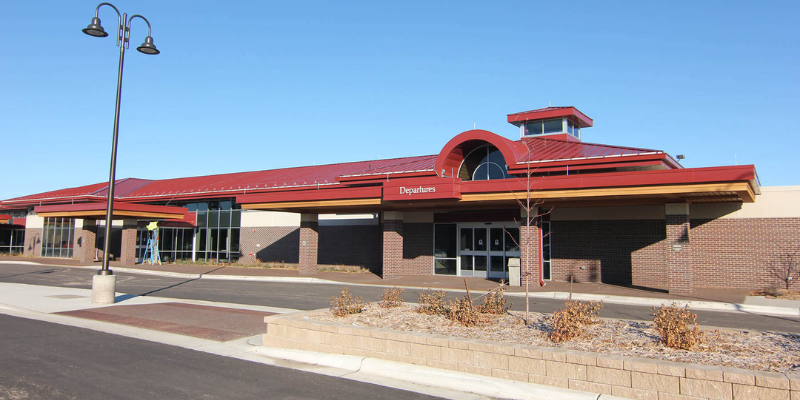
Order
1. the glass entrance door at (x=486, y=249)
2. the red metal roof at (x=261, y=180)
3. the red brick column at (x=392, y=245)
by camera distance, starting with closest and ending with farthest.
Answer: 1. the red brick column at (x=392, y=245)
2. the glass entrance door at (x=486, y=249)
3. the red metal roof at (x=261, y=180)

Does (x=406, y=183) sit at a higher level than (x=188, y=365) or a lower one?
higher

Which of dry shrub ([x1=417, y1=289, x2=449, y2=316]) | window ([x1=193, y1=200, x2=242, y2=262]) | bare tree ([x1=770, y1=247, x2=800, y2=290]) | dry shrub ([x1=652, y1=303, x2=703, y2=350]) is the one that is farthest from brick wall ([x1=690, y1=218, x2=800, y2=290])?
window ([x1=193, y1=200, x2=242, y2=262])

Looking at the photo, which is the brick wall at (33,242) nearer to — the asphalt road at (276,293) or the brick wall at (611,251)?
the asphalt road at (276,293)

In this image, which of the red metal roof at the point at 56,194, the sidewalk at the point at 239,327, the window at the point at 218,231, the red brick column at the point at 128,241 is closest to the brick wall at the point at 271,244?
the window at the point at 218,231

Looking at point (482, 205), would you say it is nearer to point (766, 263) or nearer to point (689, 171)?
point (689, 171)

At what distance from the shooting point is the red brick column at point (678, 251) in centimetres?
1927

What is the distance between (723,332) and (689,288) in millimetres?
11429

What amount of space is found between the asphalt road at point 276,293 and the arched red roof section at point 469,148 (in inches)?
248

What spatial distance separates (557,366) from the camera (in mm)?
7117

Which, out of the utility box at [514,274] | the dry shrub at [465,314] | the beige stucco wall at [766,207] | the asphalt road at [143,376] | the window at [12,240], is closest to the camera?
the asphalt road at [143,376]

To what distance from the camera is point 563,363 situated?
709 centimetres

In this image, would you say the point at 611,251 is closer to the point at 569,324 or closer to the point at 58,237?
the point at 569,324

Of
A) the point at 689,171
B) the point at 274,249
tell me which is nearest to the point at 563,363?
the point at 689,171

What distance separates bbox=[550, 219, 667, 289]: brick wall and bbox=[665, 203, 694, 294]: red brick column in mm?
2457
